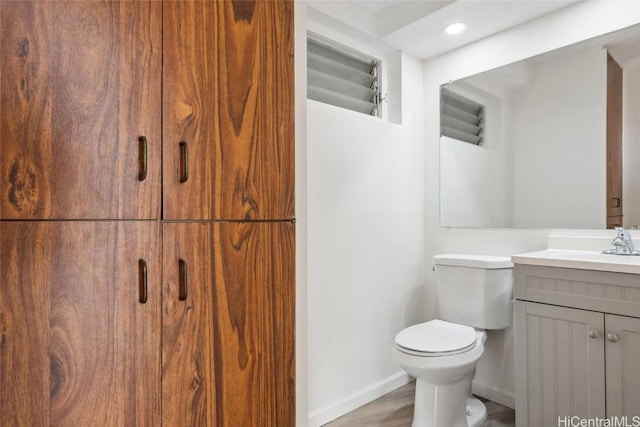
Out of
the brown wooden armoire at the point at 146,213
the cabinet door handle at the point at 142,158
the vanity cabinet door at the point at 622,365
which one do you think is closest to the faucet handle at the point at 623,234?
the vanity cabinet door at the point at 622,365

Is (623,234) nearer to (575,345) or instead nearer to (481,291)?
(575,345)

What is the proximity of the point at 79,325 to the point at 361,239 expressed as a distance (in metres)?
1.62

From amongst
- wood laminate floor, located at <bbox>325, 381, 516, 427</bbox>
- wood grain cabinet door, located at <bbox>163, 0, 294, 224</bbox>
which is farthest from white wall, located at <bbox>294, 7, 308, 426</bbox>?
wood laminate floor, located at <bbox>325, 381, 516, 427</bbox>

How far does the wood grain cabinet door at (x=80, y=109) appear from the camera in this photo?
2.54 ft

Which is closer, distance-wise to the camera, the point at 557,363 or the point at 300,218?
the point at 300,218

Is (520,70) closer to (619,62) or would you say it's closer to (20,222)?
(619,62)

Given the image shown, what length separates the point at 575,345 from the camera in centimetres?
159

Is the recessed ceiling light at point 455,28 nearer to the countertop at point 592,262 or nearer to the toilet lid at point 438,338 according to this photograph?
the countertop at point 592,262

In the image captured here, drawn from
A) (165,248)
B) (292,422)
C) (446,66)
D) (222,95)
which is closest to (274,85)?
(222,95)

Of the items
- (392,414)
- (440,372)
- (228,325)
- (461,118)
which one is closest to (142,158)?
(228,325)

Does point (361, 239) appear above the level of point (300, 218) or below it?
below

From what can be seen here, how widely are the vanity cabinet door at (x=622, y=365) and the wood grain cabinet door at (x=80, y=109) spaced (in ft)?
5.70

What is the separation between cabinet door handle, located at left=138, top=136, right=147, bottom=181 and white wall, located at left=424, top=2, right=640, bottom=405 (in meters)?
2.03

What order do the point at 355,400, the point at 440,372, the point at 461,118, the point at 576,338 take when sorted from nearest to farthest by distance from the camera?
the point at 576,338 < the point at 440,372 < the point at 355,400 < the point at 461,118
